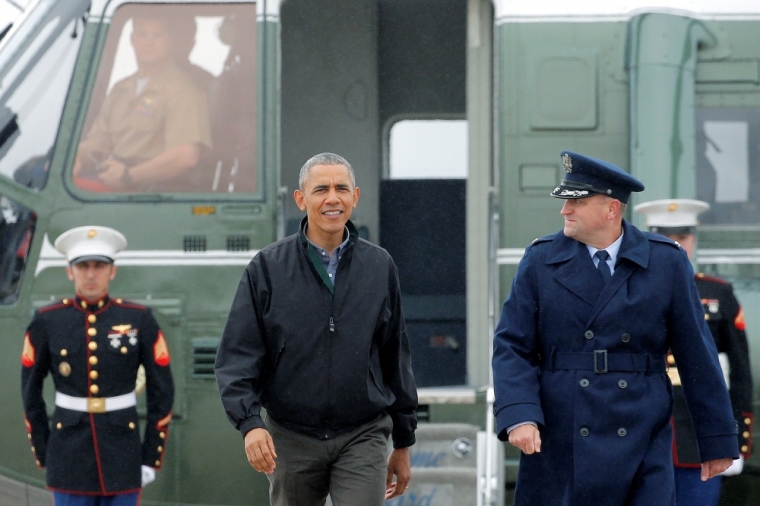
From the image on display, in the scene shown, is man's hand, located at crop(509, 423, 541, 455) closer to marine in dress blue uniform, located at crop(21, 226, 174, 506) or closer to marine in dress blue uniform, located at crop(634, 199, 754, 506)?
marine in dress blue uniform, located at crop(634, 199, 754, 506)

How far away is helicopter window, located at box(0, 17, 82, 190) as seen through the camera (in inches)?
202

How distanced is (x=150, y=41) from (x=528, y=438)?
3.06 meters

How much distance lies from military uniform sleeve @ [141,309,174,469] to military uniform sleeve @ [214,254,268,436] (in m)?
1.43

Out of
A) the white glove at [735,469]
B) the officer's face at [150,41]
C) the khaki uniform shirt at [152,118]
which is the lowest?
the white glove at [735,469]

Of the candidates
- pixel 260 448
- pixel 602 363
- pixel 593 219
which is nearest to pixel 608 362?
pixel 602 363

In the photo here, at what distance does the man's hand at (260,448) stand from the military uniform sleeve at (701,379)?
1.32 meters

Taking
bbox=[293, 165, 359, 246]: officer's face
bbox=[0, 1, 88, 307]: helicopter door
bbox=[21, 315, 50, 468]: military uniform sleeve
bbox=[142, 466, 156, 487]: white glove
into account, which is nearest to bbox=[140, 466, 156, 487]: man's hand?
bbox=[142, 466, 156, 487]: white glove

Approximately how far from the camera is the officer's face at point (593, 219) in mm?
3400

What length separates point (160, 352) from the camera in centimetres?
479

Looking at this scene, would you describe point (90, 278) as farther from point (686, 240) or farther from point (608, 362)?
point (686, 240)

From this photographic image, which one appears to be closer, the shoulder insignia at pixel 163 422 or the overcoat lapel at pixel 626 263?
the overcoat lapel at pixel 626 263

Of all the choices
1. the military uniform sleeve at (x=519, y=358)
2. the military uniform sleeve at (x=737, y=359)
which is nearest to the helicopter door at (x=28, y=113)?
the military uniform sleeve at (x=519, y=358)

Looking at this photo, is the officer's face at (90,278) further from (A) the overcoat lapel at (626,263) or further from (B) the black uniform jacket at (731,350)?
(B) the black uniform jacket at (731,350)

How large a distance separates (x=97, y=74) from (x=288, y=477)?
265 centimetres
